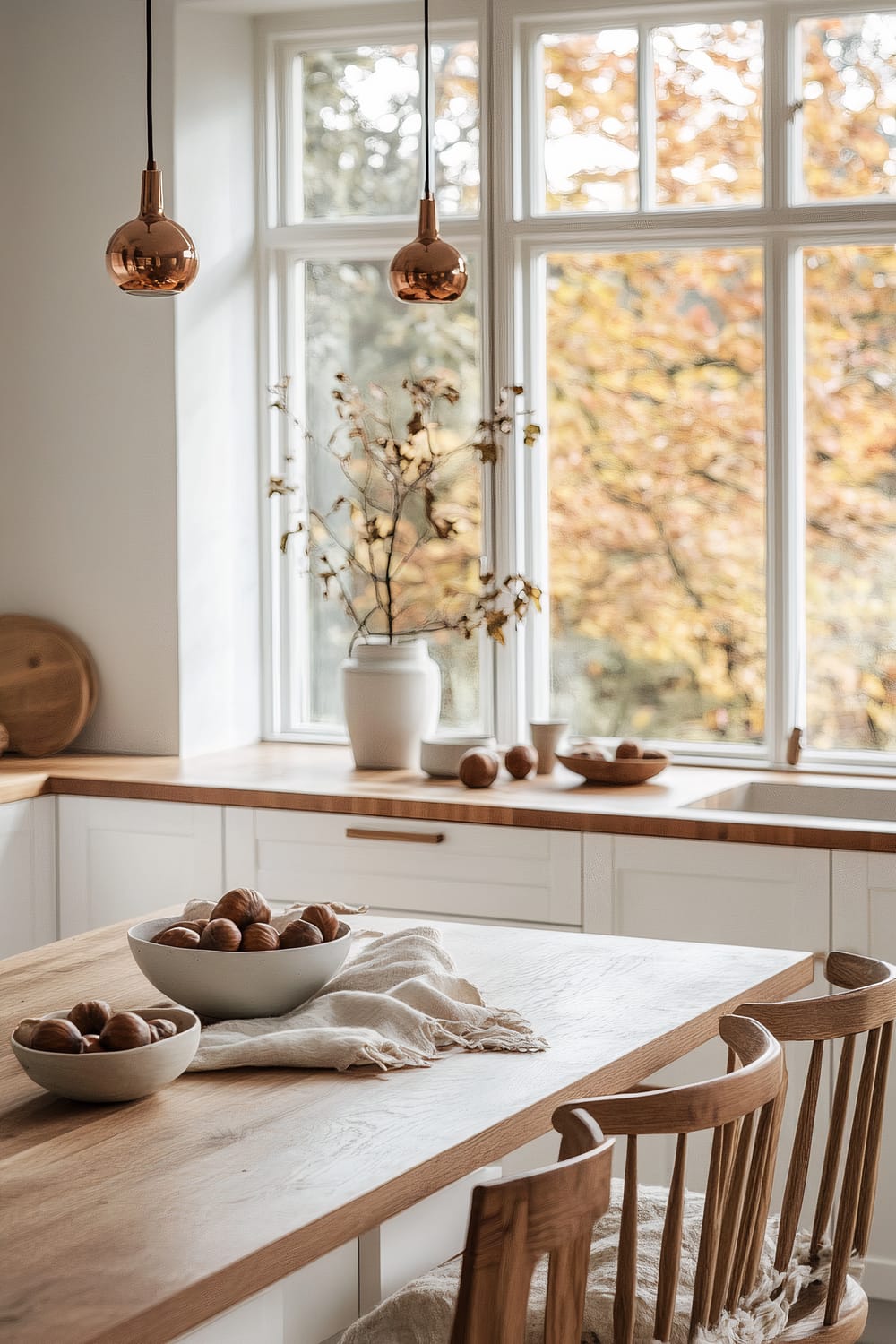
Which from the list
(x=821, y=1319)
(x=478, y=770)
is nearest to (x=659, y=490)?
(x=478, y=770)

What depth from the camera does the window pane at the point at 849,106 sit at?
363 centimetres

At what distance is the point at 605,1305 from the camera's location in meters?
1.62

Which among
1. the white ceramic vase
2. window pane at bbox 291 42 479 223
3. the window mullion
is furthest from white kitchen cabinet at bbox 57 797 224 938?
the window mullion

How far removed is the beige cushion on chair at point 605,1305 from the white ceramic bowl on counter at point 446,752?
5.86ft

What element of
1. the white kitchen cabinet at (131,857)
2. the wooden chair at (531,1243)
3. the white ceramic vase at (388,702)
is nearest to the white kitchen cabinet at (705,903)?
the white ceramic vase at (388,702)

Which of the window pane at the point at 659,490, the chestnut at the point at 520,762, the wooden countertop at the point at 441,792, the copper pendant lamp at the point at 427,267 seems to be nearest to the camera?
the copper pendant lamp at the point at 427,267

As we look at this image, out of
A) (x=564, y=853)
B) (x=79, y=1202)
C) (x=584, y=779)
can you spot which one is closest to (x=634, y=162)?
(x=584, y=779)

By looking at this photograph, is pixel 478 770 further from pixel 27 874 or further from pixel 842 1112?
pixel 842 1112

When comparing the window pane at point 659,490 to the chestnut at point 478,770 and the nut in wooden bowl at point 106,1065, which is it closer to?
the chestnut at point 478,770

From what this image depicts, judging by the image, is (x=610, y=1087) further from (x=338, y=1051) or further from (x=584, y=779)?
(x=584, y=779)

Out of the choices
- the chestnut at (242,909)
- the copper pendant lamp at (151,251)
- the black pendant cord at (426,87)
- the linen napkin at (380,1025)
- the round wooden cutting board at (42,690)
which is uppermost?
the black pendant cord at (426,87)

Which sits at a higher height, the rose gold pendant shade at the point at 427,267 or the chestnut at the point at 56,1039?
the rose gold pendant shade at the point at 427,267

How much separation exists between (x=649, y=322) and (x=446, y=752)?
112 centimetres

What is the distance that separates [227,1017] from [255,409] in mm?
2591
